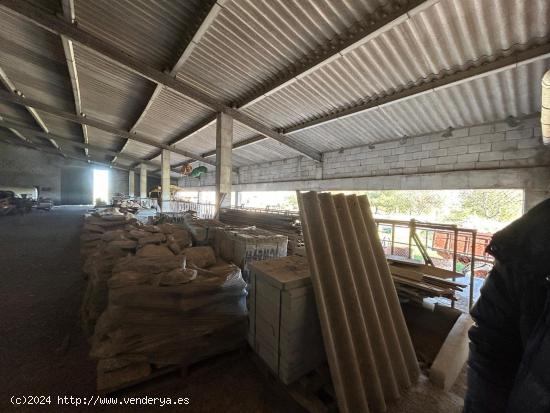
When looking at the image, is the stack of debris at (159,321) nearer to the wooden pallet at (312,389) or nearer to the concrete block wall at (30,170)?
the wooden pallet at (312,389)

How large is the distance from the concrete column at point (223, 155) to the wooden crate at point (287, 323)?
6.58 metres

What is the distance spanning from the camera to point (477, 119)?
19.9ft

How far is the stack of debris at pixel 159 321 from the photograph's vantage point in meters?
2.00

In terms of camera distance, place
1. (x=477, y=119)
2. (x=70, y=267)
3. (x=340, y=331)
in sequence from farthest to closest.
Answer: (x=477, y=119), (x=70, y=267), (x=340, y=331)

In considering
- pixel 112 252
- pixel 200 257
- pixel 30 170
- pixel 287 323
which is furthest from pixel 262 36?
pixel 30 170

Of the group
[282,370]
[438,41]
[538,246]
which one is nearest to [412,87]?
[438,41]

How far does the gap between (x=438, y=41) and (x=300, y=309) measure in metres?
5.12

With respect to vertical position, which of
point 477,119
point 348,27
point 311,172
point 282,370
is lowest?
point 282,370

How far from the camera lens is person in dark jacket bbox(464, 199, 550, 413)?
2.66 ft

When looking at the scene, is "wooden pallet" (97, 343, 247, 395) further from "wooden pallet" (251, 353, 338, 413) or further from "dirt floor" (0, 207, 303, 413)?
"wooden pallet" (251, 353, 338, 413)

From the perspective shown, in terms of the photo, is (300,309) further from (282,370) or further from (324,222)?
(324,222)

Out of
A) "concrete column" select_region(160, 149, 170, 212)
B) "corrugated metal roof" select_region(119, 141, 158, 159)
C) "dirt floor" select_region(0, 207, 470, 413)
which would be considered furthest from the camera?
"corrugated metal roof" select_region(119, 141, 158, 159)

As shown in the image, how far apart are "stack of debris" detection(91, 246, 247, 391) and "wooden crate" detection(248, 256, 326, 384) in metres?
0.41

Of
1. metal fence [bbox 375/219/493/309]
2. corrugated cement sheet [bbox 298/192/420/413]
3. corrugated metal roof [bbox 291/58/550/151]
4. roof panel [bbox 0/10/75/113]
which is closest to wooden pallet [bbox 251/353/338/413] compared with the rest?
corrugated cement sheet [bbox 298/192/420/413]
